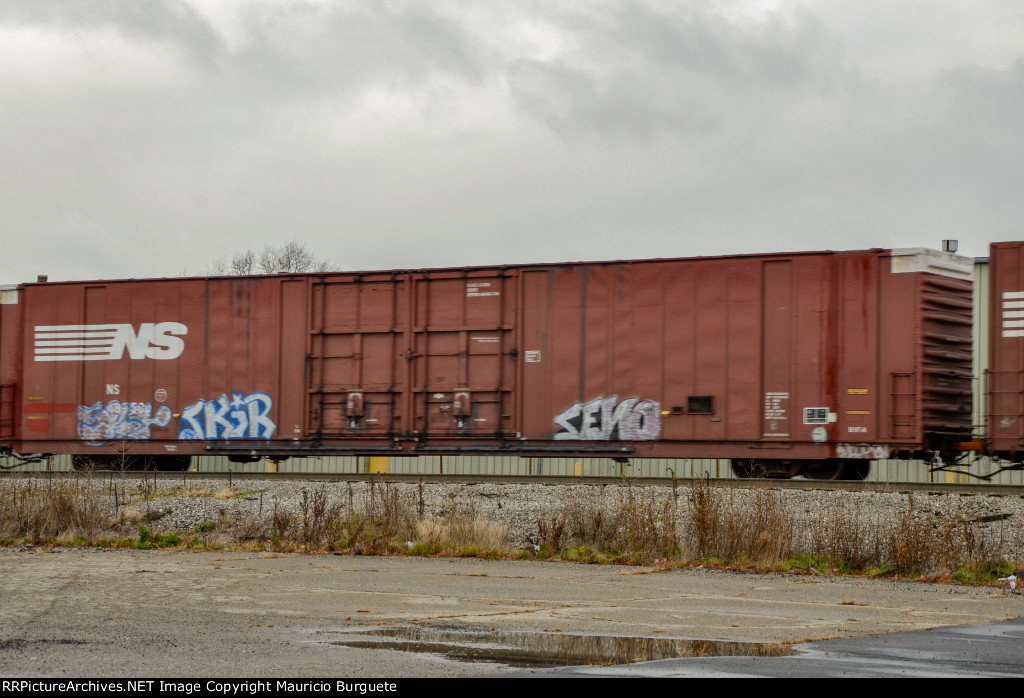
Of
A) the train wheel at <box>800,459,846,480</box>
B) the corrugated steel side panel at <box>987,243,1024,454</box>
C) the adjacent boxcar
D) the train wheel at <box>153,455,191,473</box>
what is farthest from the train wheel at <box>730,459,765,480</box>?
the train wheel at <box>153,455,191,473</box>

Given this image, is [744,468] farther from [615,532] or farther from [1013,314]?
[615,532]

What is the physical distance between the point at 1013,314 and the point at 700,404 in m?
4.50

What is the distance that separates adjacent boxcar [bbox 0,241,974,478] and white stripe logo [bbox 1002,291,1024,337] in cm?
111

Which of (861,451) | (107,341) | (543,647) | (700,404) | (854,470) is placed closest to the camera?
(543,647)

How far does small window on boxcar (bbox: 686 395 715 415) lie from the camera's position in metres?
16.8

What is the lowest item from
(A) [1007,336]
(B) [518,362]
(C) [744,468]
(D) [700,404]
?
(C) [744,468]

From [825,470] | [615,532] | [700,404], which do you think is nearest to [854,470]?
[825,470]

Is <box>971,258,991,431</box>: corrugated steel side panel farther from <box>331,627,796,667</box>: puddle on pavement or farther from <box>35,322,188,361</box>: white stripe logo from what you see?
<box>331,627,796,667</box>: puddle on pavement

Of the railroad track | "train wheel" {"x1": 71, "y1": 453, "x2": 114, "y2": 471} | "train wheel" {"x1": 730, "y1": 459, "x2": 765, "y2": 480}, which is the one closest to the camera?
the railroad track

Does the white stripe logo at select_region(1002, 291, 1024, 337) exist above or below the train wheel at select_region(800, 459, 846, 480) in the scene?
above

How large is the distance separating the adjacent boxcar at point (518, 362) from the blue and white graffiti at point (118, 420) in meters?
0.03

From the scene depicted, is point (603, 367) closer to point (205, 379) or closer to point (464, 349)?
point (464, 349)

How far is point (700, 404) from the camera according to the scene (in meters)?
16.9
